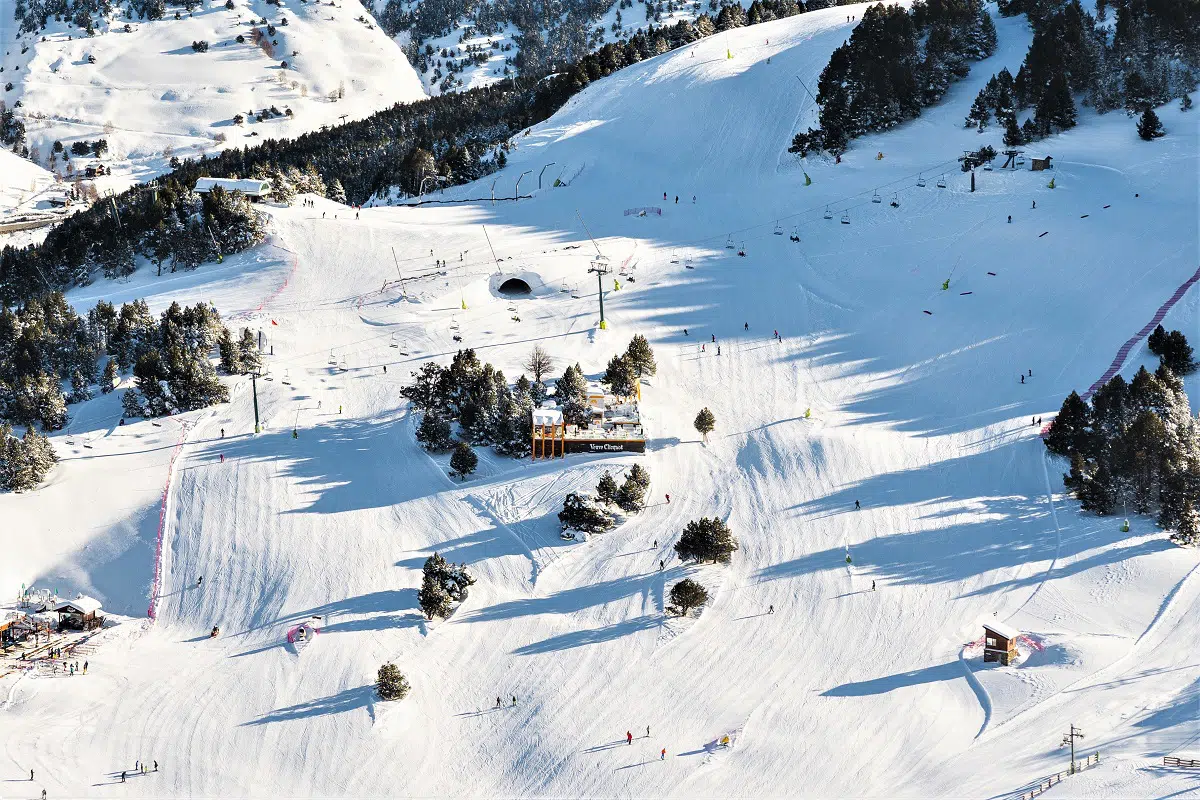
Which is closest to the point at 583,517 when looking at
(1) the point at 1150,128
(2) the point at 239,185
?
(2) the point at 239,185

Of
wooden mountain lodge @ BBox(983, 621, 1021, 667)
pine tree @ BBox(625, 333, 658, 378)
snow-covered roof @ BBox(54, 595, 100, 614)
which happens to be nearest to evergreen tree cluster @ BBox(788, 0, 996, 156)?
pine tree @ BBox(625, 333, 658, 378)

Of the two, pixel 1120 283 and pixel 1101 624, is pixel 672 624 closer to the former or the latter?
pixel 1101 624

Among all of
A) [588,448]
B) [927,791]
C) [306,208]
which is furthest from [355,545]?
[306,208]

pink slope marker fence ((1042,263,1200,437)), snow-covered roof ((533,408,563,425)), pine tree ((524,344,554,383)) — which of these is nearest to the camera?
snow-covered roof ((533,408,563,425))

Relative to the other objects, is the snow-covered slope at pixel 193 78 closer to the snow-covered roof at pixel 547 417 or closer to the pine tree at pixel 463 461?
the snow-covered roof at pixel 547 417

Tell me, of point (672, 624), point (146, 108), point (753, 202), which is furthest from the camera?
point (146, 108)

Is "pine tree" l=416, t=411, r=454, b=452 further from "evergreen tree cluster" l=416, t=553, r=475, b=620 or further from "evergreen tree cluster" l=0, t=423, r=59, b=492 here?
"evergreen tree cluster" l=0, t=423, r=59, b=492
